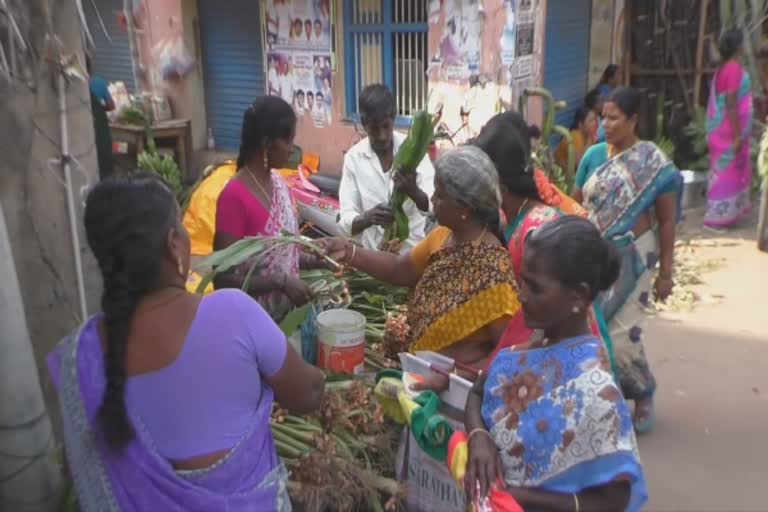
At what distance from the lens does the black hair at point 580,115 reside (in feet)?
24.4

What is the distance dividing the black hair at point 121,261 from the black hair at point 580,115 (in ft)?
21.7

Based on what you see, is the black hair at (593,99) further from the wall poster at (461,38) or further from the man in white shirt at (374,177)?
the man in white shirt at (374,177)

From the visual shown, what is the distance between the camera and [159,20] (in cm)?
779

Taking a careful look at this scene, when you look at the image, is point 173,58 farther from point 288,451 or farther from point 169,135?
point 288,451

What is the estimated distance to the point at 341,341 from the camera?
2.57m

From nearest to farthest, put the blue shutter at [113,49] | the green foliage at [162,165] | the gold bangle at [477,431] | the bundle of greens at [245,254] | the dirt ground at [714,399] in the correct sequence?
the gold bangle at [477,431]
the bundle of greens at [245,254]
the dirt ground at [714,399]
the green foliage at [162,165]
the blue shutter at [113,49]

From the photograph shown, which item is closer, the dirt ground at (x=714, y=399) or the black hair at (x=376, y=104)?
the dirt ground at (x=714, y=399)

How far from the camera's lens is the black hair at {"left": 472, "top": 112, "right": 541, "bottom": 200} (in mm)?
2363

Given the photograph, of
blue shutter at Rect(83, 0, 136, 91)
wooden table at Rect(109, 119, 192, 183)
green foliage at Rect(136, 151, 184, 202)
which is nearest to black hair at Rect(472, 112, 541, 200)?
green foliage at Rect(136, 151, 184, 202)

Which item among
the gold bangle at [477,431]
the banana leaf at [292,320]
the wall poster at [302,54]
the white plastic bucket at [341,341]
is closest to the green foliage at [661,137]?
the wall poster at [302,54]

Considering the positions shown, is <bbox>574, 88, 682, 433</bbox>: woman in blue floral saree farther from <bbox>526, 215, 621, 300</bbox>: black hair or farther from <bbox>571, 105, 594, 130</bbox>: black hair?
<bbox>571, 105, 594, 130</bbox>: black hair

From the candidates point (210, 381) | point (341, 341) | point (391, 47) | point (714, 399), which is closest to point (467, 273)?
point (341, 341)

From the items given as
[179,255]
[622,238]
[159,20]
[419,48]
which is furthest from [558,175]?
[179,255]

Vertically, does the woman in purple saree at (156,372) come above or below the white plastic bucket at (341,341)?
above
